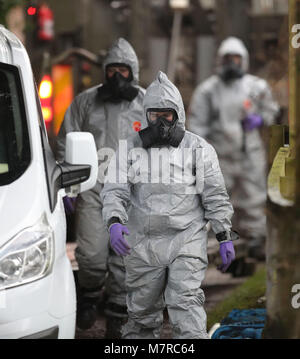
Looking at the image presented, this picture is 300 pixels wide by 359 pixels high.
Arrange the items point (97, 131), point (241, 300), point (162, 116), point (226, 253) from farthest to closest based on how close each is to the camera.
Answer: point (241, 300) → point (97, 131) → point (162, 116) → point (226, 253)

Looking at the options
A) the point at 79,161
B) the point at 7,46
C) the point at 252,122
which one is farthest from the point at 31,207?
the point at 252,122

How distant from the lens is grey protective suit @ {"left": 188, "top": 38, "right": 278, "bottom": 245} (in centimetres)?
1217

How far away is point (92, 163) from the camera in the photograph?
19.1ft

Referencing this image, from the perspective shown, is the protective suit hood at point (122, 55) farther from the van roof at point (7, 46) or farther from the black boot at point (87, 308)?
the black boot at point (87, 308)

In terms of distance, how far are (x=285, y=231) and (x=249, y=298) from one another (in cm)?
339

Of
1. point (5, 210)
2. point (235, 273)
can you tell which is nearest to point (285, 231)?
point (5, 210)

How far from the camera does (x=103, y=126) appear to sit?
7.75 m

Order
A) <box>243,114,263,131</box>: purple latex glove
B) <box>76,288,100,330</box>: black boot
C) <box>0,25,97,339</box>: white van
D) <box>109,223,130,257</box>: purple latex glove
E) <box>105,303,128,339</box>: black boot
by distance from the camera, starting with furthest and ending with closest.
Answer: <box>243,114,263,131</box>: purple latex glove < <box>76,288,100,330</box>: black boot < <box>105,303,128,339</box>: black boot < <box>109,223,130,257</box>: purple latex glove < <box>0,25,97,339</box>: white van

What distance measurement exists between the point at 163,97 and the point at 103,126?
165cm

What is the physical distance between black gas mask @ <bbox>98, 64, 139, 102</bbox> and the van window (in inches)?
65.7

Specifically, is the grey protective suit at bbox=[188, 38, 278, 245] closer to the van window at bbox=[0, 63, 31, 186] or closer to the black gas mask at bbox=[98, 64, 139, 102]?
the black gas mask at bbox=[98, 64, 139, 102]

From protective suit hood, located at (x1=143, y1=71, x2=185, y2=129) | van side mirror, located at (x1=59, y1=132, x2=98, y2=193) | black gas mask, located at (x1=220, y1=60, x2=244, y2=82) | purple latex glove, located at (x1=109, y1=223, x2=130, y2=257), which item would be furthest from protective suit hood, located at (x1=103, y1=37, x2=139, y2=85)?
black gas mask, located at (x1=220, y1=60, x2=244, y2=82)

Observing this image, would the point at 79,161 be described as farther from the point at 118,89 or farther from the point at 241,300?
the point at 241,300
